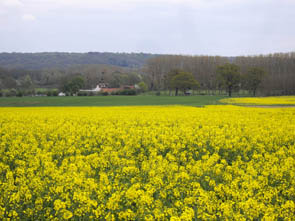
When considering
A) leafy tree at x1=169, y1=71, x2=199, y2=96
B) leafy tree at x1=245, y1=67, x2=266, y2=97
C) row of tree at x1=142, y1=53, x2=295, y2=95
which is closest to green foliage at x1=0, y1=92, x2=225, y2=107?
leafy tree at x1=245, y1=67, x2=266, y2=97

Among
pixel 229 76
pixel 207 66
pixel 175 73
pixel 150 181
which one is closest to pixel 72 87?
pixel 175 73

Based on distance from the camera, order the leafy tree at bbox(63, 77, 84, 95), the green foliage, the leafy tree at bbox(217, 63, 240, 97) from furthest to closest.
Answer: the leafy tree at bbox(63, 77, 84, 95) < the leafy tree at bbox(217, 63, 240, 97) < the green foliage

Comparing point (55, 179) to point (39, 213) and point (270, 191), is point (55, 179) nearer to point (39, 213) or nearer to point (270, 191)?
point (39, 213)

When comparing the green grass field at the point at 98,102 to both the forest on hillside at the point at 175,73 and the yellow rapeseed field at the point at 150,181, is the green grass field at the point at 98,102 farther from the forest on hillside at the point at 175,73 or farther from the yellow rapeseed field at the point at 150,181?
the yellow rapeseed field at the point at 150,181

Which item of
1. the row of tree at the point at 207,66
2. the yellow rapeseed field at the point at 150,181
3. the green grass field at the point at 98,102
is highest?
the row of tree at the point at 207,66

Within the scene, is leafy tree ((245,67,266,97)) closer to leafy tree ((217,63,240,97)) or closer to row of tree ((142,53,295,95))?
leafy tree ((217,63,240,97))

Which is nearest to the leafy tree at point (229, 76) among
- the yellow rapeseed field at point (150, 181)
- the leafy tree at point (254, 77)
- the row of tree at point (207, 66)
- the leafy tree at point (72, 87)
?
the leafy tree at point (254, 77)

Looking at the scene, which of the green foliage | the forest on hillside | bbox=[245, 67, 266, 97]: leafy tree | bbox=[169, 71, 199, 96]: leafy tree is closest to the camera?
the green foliage

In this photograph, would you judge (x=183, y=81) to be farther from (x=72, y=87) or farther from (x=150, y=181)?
(x=150, y=181)

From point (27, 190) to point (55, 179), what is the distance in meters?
0.92

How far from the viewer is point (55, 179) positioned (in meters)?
7.89

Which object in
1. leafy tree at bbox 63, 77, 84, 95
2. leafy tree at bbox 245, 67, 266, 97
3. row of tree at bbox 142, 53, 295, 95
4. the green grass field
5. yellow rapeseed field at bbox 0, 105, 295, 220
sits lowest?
yellow rapeseed field at bbox 0, 105, 295, 220

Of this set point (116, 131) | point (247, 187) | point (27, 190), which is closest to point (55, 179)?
point (27, 190)

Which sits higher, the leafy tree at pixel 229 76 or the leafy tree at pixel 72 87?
the leafy tree at pixel 229 76
